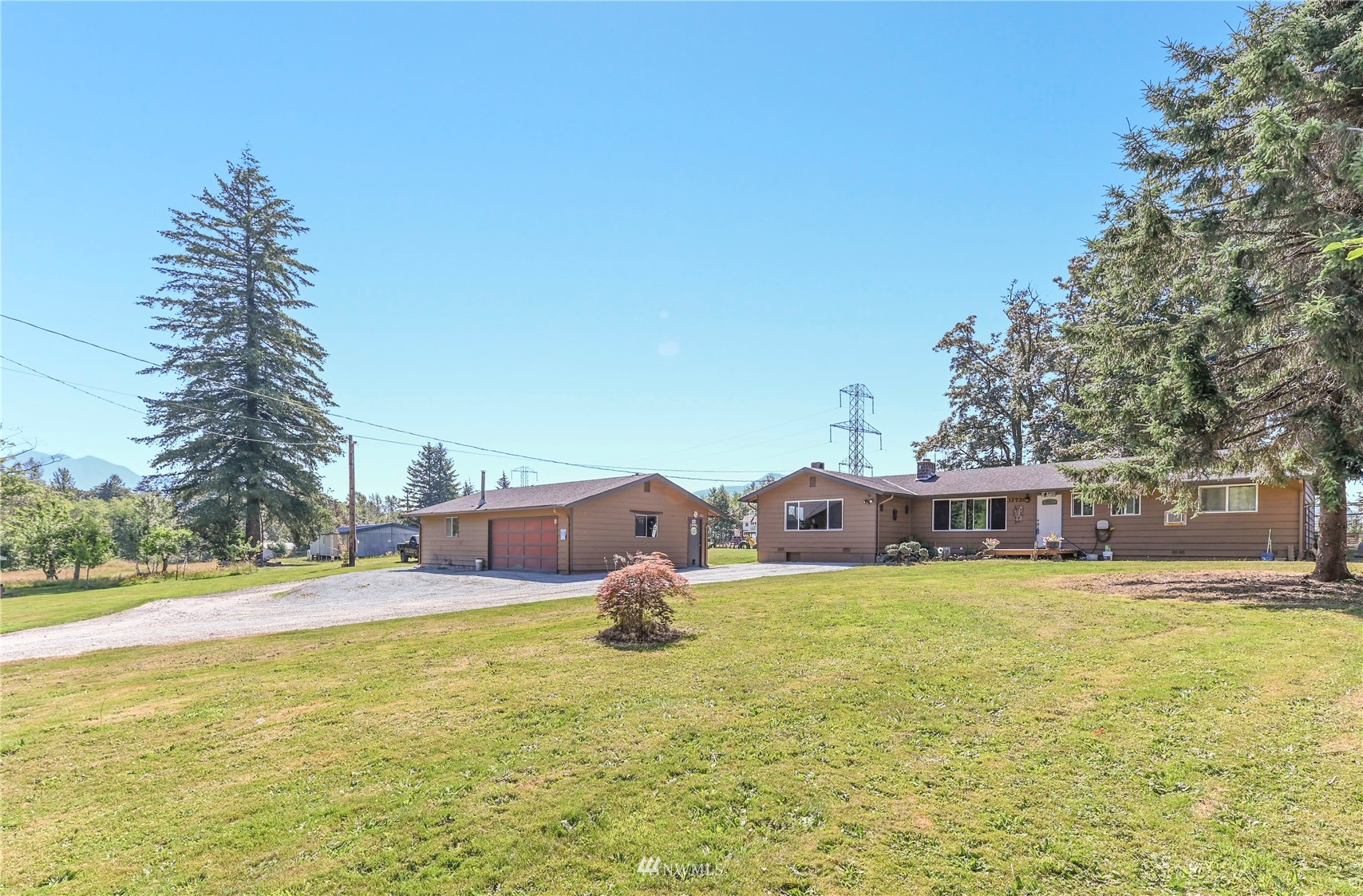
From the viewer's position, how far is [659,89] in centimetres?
1407

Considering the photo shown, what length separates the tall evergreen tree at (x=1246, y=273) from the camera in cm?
950

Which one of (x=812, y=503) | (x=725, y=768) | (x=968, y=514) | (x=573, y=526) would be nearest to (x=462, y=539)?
(x=573, y=526)

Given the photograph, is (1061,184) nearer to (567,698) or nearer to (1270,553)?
(1270,553)

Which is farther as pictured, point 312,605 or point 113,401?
point 113,401

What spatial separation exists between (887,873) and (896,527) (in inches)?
866

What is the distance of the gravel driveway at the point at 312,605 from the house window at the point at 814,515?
8.12 ft

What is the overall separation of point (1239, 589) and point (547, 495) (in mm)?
20511

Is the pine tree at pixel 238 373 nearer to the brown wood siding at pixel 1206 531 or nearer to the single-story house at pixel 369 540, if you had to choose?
the single-story house at pixel 369 540

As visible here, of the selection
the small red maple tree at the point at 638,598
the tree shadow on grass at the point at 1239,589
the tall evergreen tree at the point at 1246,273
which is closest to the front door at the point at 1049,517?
the tree shadow on grass at the point at 1239,589

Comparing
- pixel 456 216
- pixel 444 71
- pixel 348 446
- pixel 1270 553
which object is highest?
pixel 444 71

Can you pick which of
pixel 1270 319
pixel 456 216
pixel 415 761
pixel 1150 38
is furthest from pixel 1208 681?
pixel 456 216

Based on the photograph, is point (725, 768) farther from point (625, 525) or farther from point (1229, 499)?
point (1229, 499)

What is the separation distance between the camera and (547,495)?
24891 mm

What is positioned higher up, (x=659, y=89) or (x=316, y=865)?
(x=659, y=89)
